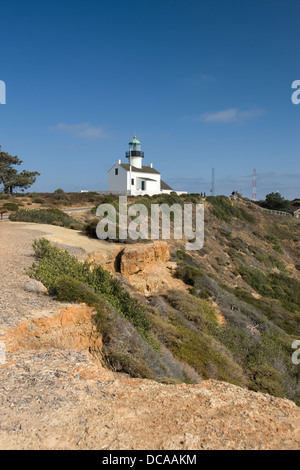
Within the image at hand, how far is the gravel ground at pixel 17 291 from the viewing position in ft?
19.4

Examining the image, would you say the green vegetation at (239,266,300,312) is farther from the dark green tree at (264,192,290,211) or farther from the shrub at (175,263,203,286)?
the dark green tree at (264,192,290,211)

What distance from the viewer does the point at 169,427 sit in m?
3.54

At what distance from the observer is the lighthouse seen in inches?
1719

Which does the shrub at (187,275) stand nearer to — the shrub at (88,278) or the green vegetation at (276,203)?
the shrub at (88,278)

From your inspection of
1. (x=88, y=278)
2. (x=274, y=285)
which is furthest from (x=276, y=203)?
(x=88, y=278)

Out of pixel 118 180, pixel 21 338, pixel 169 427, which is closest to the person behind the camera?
pixel 169 427

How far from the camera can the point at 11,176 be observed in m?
36.5

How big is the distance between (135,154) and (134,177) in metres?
4.28

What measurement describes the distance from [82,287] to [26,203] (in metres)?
24.4

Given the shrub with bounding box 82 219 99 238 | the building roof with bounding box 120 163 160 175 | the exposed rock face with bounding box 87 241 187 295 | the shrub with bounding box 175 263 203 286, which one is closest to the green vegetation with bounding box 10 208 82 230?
the shrub with bounding box 82 219 99 238

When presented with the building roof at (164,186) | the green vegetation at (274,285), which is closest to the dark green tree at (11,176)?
the building roof at (164,186)

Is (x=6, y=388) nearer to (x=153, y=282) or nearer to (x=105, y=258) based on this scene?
(x=105, y=258)

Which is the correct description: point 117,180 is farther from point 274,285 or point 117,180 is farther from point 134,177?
point 274,285
